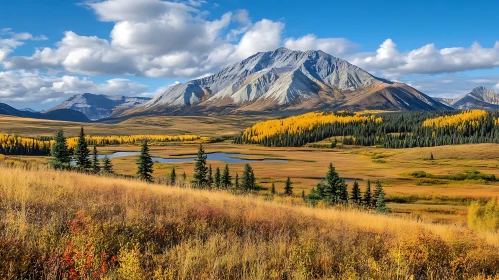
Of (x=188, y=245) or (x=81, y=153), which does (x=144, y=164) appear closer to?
(x=81, y=153)

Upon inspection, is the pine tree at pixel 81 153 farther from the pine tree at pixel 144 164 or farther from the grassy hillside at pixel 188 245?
the grassy hillside at pixel 188 245

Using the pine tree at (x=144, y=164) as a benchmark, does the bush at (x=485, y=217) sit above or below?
below

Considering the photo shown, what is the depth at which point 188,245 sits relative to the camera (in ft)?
22.7

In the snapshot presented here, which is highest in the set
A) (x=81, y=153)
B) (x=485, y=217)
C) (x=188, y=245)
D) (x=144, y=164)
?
(x=188, y=245)

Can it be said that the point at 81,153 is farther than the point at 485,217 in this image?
Yes

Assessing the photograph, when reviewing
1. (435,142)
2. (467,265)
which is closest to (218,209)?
(467,265)

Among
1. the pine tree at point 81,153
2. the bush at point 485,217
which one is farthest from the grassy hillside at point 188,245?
the pine tree at point 81,153

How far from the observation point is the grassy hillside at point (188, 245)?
549cm

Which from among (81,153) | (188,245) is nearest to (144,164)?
(81,153)

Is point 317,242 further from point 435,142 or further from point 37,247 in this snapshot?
point 435,142

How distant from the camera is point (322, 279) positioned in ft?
20.4

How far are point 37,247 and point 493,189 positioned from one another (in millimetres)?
86079

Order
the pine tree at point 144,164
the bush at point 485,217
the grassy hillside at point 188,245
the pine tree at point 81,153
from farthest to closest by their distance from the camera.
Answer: the pine tree at point 81,153 → the pine tree at point 144,164 → the bush at point 485,217 → the grassy hillside at point 188,245

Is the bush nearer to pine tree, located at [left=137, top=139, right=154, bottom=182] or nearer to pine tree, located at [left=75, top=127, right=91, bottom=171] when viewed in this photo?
pine tree, located at [left=137, top=139, right=154, bottom=182]
